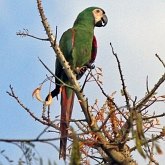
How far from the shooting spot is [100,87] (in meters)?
3.04

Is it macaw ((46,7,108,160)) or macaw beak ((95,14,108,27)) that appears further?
macaw beak ((95,14,108,27))

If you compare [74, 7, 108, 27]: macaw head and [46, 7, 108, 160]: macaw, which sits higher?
[74, 7, 108, 27]: macaw head

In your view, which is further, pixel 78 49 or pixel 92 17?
pixel 92 17

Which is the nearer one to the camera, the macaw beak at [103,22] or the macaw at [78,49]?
the macaw at [78,49]

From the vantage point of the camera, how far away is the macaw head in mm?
5090

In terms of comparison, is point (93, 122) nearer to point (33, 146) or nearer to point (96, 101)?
point (96, 101)

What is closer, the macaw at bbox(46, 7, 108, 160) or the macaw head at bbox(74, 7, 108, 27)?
the macaw at bbox(46, 7, 108, 160)

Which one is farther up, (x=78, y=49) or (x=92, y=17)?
(x=92, y=17)

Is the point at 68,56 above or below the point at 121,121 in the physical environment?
above

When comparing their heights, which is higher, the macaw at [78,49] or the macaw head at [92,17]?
the macaw head at [92,17]

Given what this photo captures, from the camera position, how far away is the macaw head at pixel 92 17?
16.7 ft

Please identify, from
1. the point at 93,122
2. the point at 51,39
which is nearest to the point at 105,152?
the point at 93,122

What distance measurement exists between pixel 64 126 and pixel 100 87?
0.52 m

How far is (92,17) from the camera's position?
5.20 metres
